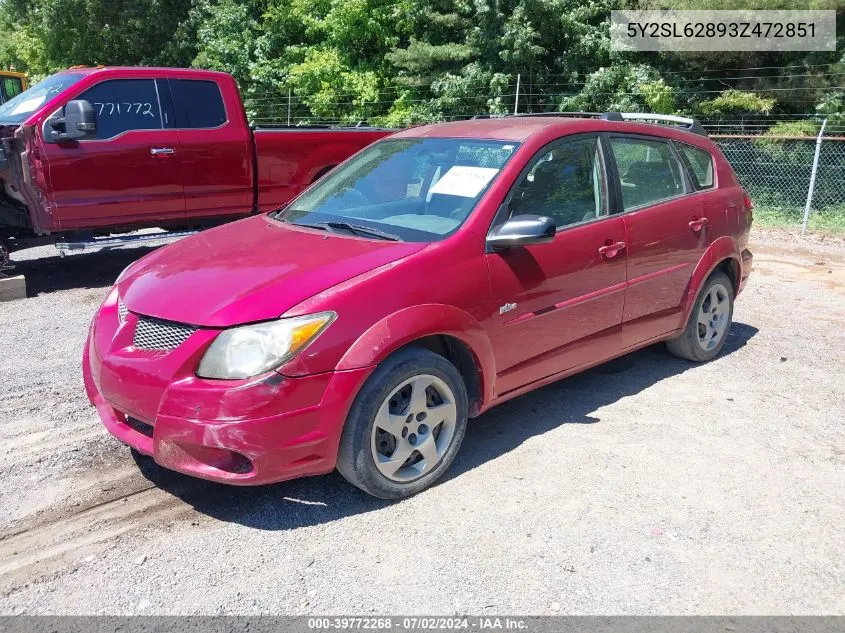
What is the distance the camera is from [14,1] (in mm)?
28188

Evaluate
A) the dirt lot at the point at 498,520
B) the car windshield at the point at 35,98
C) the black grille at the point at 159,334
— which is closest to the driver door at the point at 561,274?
the dirt lot at the point at 498,520

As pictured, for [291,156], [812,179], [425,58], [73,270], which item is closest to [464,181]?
[291,156]

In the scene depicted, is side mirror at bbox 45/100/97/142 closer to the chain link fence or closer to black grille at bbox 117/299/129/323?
black grille at bbox 117/299/129/323

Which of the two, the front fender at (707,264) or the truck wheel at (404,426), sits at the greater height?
the front fender at (707,264)

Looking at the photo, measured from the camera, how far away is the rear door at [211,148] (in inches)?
321

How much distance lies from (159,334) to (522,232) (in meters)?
1.81

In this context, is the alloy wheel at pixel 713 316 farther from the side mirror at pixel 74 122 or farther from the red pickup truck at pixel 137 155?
the side mirror at pixel 74 122

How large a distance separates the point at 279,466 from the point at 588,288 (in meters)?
2.13

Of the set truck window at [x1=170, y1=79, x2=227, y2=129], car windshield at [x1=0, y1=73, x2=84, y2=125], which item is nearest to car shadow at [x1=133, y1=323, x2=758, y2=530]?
car windshield at [x1=0, y1=73, x2=84, y2=125]

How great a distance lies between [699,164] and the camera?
557 cm

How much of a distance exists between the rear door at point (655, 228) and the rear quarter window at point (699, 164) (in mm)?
112

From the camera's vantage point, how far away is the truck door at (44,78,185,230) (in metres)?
7.41

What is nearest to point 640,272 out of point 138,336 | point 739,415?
point 739,415

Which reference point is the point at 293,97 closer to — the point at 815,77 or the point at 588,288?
the point at 815,77
